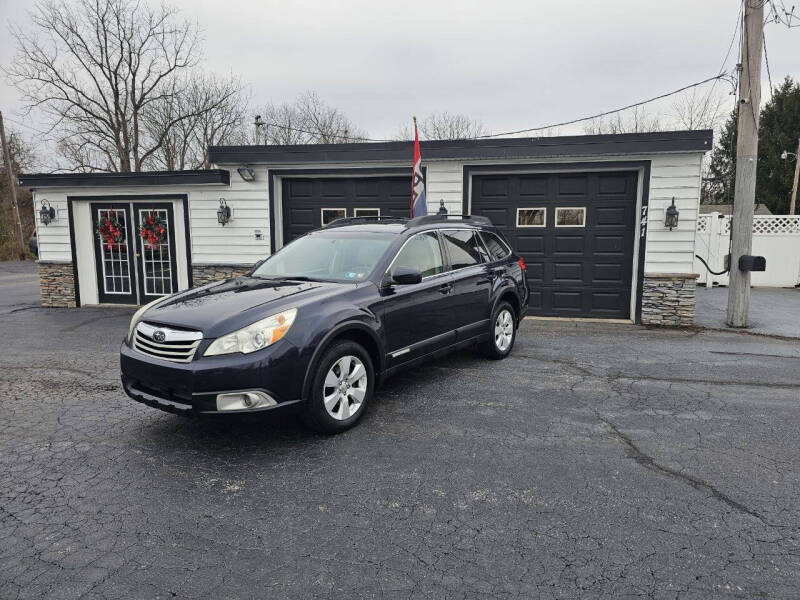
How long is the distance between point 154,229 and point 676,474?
10.3 metres

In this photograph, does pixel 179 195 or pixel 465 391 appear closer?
pixel 465 391

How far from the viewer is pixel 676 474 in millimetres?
3520

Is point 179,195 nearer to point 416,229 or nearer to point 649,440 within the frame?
point 416,229

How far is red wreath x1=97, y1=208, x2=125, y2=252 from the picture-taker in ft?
36.2

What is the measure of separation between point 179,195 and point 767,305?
40.0 feet

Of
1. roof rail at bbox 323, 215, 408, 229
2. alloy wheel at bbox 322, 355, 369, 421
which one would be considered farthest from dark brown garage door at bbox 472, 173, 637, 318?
alloy wheel at bbox 322, 355, 369, 421

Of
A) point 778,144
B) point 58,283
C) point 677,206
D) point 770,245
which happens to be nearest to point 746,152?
point 677,206

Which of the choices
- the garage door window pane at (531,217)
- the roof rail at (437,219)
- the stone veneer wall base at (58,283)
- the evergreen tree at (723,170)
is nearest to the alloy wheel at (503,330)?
the roof rail at (437,219)

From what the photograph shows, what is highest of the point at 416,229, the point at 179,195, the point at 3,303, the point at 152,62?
the point at 152,62

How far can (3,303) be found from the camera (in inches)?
481

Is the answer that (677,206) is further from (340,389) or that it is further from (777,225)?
(777,225)

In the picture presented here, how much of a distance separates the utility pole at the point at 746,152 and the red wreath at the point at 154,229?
1023 cm

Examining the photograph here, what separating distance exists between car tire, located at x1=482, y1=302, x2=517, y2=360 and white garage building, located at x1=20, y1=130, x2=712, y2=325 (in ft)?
10.6

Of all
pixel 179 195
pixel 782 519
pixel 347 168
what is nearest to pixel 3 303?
pixel 179 195
